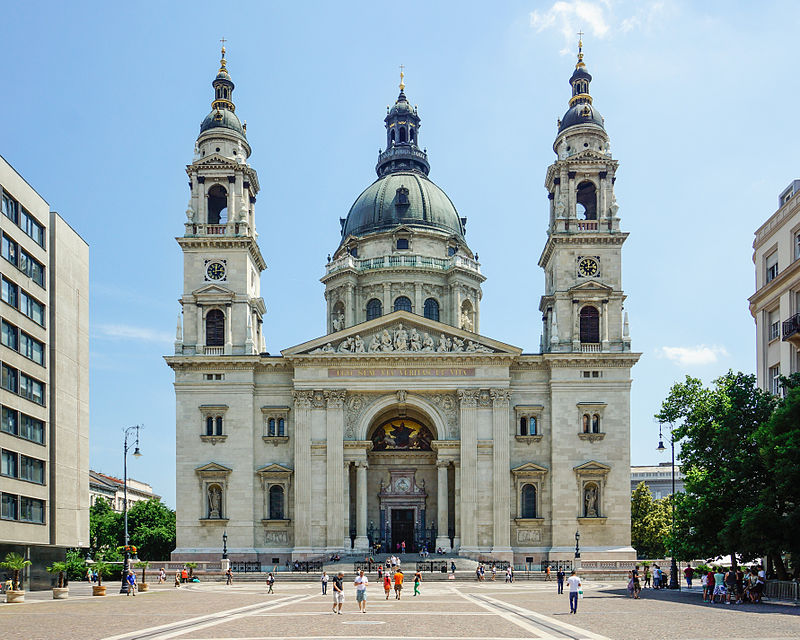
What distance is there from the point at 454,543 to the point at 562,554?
24.4 feet

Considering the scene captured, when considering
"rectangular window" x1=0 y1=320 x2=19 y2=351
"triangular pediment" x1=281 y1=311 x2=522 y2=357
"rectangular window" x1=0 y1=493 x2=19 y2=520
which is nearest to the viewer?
"rectangular window" x1=0 y1=493 x2=19 y2=520

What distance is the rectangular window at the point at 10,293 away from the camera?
164ft

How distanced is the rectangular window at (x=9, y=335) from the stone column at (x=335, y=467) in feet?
77.9

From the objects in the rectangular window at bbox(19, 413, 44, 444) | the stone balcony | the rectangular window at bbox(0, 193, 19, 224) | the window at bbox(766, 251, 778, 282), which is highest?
the stone balcony

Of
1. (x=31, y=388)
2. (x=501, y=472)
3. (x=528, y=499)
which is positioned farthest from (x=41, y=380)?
(x=528, y=499)

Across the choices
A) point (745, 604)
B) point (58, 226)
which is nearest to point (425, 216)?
point (58, 226)

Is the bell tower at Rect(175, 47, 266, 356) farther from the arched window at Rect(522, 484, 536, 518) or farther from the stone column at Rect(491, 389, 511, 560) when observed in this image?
the arched window at Rect(522, 484, 536, 518)

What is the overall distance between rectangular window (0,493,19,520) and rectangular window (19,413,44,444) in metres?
3.26

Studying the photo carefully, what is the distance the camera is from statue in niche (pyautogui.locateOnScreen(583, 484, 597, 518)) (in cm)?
6881

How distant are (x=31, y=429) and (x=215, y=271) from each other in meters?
22.7

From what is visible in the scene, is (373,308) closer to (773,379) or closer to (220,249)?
(220,249)

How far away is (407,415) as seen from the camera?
74.7 metres

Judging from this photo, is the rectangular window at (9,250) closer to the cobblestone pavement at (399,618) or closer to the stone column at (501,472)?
the cobblestone pavement at (399,618)

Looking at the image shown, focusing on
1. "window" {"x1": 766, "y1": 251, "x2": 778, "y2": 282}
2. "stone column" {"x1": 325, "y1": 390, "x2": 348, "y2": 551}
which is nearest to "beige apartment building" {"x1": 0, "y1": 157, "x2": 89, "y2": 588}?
"stone column" {"x1": 325, "y1": 390, "x2": 348, "y2": 551}
